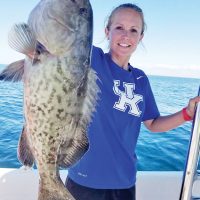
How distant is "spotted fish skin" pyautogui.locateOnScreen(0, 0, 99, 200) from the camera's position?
1.79m

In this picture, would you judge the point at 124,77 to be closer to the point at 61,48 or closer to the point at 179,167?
the point at 61,48

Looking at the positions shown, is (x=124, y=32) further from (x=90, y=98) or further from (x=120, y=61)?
(x=90, y=98)

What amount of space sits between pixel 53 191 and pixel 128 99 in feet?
3.34

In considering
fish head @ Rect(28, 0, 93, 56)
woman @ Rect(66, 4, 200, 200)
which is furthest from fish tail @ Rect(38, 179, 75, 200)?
fish head @ Rect(28, 0, 93, 56)

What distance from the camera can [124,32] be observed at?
2.77 meters

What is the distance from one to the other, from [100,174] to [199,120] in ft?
2.77

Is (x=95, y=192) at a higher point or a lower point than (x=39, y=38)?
lower

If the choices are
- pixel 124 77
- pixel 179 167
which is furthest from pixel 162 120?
pixel 179 167

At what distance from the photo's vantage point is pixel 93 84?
194cm

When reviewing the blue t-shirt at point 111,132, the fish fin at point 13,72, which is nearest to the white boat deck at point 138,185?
the blue t-shirt at point 111,132

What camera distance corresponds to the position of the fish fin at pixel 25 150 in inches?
75.1

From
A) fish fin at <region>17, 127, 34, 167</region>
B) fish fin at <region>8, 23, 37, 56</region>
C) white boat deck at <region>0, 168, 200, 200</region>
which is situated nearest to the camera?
fish fin at <region>8, 23, 37, 56</region>

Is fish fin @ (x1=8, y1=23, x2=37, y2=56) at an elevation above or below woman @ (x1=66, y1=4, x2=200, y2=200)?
above

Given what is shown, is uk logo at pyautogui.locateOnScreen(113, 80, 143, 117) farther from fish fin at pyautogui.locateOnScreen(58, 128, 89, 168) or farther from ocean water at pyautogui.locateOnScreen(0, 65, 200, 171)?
ocean water at pyautogui.locateOnScreen(0, 65, 200, 171)
